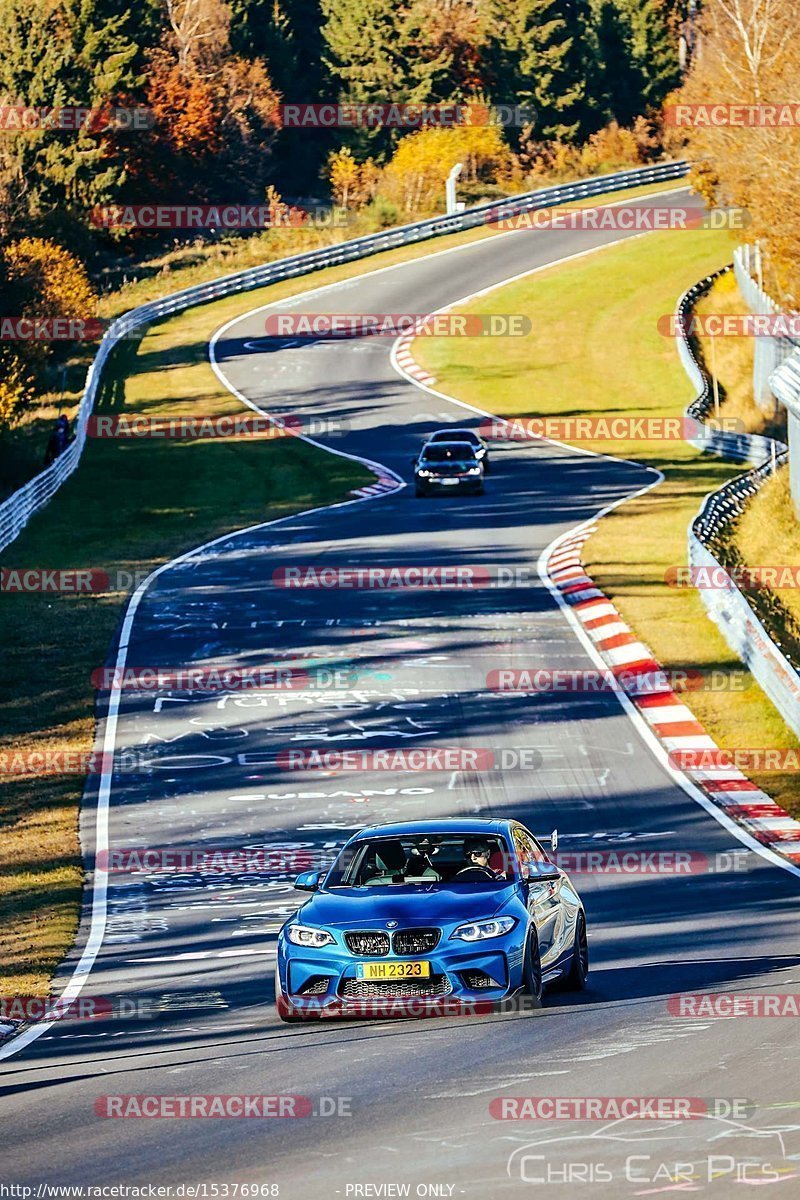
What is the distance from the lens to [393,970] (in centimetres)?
1146

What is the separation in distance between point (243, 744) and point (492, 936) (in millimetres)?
13043

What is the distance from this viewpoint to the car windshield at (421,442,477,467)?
42625 millimetres

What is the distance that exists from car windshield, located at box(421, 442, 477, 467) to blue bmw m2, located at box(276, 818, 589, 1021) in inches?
1183

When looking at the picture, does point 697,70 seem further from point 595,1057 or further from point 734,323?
point 595,1057

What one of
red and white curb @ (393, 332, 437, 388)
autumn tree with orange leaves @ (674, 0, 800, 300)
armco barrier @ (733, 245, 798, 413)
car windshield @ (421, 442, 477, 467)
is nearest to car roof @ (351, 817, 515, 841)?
car windshield @ (421, 442, 477, 467)

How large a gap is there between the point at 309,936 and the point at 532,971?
1.42 metres

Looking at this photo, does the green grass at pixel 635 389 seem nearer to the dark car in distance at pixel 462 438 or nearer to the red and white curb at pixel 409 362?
the red and white curb at pixel 409 362

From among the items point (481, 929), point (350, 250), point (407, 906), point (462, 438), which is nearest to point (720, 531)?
point (462, 438)

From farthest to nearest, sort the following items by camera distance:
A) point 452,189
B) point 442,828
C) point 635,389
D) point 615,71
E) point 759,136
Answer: point 615,71
point 452,189
point 635,389
point 759,136
point 442,828

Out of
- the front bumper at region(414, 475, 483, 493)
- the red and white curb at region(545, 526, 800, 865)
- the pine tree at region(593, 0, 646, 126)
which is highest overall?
the pine tree at region(593, 0, 646, 126)

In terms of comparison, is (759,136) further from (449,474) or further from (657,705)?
(657,705)

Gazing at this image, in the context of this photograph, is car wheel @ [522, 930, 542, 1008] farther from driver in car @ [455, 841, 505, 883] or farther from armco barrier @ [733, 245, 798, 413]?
armco barrier @ [733, 245, 798, 413]

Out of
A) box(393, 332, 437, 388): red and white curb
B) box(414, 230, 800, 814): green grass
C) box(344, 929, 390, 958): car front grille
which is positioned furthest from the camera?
box(393, 332, 437, 388): red and white curb

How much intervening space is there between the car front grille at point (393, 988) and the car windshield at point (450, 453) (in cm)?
3135
